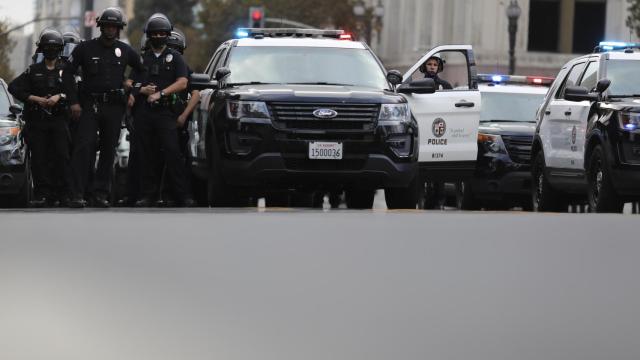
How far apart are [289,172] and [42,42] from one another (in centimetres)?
384

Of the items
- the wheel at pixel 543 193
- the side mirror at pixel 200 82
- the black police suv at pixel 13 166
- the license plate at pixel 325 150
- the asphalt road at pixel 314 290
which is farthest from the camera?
the wheel at pixel 543 193

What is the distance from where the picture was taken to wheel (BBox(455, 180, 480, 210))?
2439 centimetres

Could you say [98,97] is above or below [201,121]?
above

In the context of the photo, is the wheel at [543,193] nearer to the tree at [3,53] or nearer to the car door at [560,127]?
the car door at [560,127]

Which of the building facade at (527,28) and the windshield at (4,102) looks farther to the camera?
the building facade at (527,28)

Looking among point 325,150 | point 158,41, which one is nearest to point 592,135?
point 325,150

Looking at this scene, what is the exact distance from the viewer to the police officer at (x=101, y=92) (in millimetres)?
19094

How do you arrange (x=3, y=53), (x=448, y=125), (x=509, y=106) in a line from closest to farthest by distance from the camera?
(x=448, y=125) → (x=509, y=106) → (x=3, y=53)

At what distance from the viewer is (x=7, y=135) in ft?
67.2


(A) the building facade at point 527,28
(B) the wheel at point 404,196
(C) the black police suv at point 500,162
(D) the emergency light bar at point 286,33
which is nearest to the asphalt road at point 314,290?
(B) the wheel at point 404,196

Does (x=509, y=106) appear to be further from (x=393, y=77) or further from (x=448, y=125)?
(x=393, y=77)

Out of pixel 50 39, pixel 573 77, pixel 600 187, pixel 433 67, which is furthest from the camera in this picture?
pixel 433 67

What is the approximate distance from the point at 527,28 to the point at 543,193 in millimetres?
60171

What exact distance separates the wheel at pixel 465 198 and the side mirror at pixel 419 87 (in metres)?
4.61
